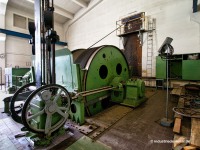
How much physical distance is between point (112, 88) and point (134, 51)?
Result: 4081 millimetres

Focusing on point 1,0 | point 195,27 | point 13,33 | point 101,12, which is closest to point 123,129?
point 195,27

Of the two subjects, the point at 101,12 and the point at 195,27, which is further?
the point at 101,12

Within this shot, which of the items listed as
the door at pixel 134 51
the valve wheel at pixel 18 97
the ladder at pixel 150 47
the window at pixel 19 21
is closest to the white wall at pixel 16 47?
the window at pixel 19 21

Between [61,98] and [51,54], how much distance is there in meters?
0.65

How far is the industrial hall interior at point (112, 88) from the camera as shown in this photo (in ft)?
5.05

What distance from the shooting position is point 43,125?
151 centimetres

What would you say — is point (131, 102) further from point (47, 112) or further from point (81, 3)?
point (81, 3)

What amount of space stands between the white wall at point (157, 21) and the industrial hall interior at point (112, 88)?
4cm

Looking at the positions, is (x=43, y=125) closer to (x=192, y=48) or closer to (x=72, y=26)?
(x=192, y=48)

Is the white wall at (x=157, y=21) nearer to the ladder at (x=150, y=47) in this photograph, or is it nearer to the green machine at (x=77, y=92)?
the ladder at (x=150, y=47)

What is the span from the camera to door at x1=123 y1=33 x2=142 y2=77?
6.17 m

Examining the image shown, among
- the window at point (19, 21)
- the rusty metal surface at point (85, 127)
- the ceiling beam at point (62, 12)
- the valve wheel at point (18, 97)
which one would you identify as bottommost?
the rusty metal surface at point (85, 127)

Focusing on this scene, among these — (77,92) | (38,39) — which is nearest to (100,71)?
(77,92)

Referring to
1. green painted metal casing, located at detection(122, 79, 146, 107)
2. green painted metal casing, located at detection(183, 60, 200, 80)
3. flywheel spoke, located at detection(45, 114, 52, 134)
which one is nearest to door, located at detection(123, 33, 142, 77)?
green painted metal casing, located at detection(183, 60, 200, 80)
